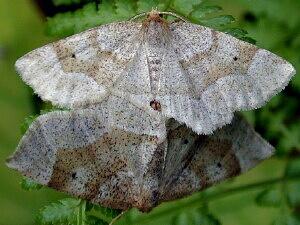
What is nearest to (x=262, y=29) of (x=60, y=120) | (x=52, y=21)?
(x=52, y=21)

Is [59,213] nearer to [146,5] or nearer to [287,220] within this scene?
[146,5]

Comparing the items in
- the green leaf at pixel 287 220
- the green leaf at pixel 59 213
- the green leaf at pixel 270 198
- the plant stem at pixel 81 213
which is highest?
the green leaf at pixel 59 213

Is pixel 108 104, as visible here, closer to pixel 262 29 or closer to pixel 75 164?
pixel 75 164

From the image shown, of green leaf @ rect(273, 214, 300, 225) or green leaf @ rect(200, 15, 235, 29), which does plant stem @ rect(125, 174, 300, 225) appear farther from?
green leaf @ rect(200, 15, 235, 29)

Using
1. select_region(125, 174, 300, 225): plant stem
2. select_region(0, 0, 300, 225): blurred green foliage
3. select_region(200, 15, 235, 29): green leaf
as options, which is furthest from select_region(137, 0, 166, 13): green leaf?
select_region(125, 174, 300, 225): plant stem

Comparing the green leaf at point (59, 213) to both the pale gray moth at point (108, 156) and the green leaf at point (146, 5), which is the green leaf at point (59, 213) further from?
the green leaf at point (146, 5)

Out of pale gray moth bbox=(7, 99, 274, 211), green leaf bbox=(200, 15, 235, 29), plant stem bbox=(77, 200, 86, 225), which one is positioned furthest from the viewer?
green leaf bbox=(200, 15, 235, 29)

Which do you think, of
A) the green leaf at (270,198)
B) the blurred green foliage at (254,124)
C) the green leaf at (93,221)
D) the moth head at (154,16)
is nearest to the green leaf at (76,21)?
the blurred green foliage at (254,124)
